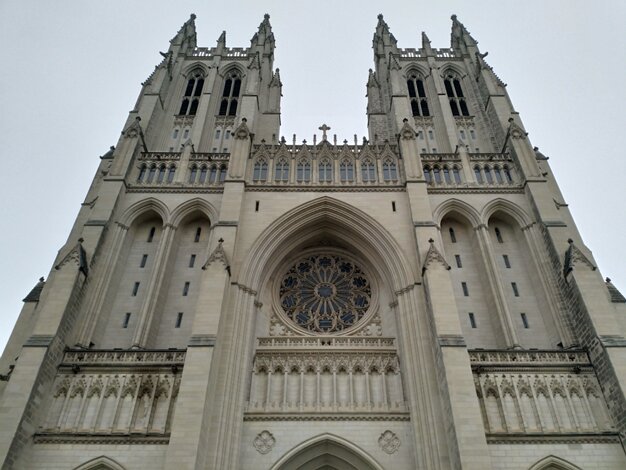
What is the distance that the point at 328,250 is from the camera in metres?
22.5

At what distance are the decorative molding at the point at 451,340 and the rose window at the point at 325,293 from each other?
4718 millimetres

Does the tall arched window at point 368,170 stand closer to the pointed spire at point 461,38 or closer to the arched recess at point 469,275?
the arched recess at point 469,275

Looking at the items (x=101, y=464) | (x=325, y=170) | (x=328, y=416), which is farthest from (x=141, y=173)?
(x=328, y=416)

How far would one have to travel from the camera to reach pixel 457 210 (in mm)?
21969

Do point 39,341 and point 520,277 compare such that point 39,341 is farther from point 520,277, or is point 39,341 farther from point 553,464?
point 520,277

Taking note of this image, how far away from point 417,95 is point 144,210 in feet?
61.6

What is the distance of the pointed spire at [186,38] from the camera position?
112 feet

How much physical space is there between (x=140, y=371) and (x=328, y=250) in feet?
32.5

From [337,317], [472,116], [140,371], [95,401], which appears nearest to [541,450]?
[337,317]

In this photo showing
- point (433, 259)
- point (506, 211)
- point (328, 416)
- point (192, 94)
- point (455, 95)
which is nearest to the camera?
point (328, 416)

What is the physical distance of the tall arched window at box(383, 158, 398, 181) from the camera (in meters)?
22.9

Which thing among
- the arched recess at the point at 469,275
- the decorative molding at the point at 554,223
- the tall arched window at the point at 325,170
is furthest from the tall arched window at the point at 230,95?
the decorative molding at the point at 554,223

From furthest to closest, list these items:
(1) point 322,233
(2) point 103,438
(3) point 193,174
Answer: (3) point 193,174
(1) point 322,233
(2) point 103,438

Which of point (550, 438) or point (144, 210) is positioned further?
point (144, 210)
